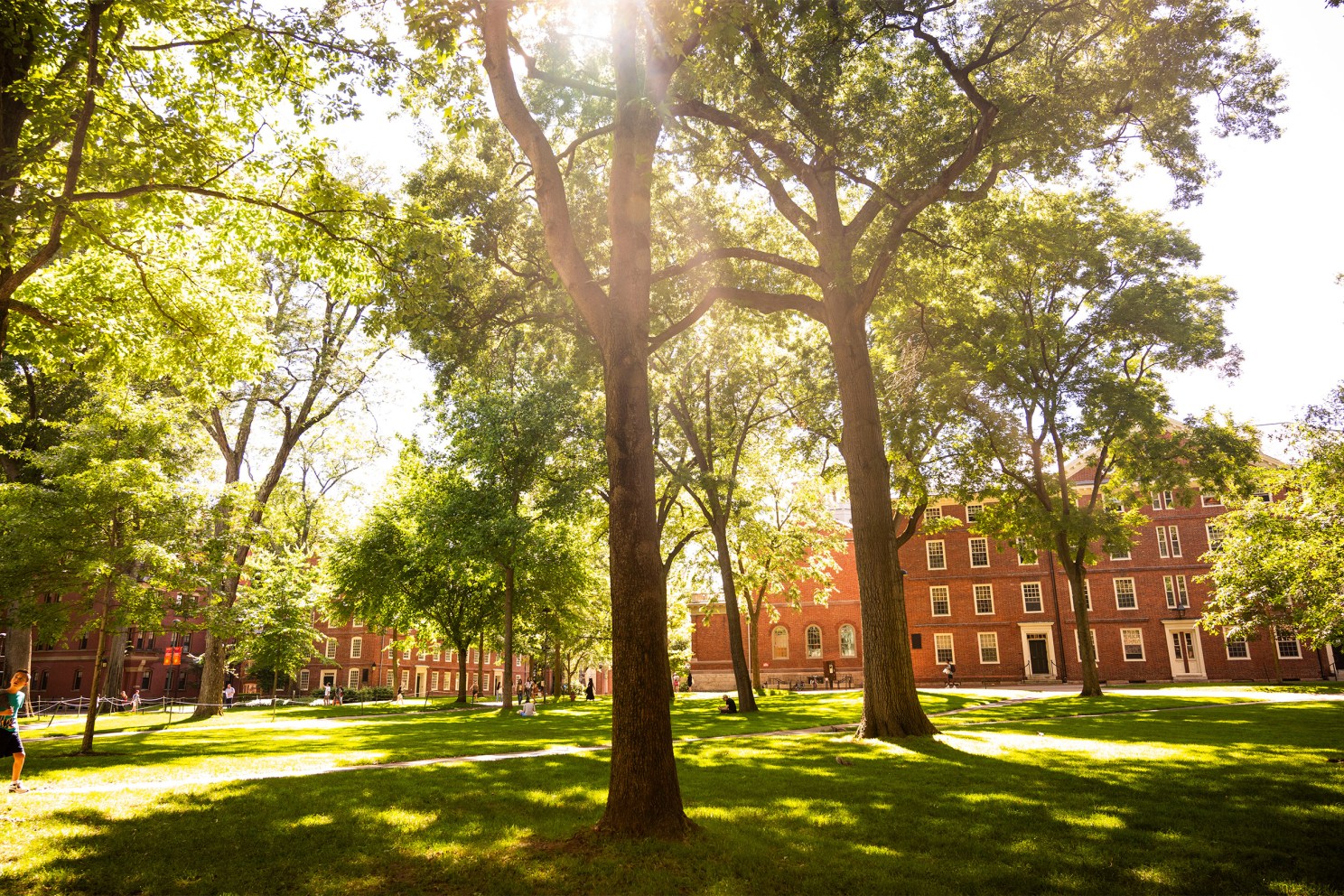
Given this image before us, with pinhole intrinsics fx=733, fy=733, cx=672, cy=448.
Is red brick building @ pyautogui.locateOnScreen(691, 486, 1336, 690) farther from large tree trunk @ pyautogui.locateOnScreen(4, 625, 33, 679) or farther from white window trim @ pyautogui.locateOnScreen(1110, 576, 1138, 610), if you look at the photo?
large tree trunk @ pyautogui.locateOnScreen(4, 625, 33, 679)

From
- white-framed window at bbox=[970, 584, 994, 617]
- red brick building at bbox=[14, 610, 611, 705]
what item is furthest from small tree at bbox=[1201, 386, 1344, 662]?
red brick building at bbox=[14, 610, 611, 705]

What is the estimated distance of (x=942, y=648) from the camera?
49.4m

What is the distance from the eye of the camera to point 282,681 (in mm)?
64000

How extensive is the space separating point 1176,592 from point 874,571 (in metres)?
42.1

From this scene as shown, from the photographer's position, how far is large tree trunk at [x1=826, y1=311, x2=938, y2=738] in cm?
1371

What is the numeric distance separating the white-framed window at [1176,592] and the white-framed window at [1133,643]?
98.3 inches

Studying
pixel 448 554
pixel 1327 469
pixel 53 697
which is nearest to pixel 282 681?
pixel 53 697

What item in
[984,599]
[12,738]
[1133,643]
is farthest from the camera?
[984,599]

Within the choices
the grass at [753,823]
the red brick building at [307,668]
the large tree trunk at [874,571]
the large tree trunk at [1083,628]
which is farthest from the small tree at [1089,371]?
the red brick building at [307,668]

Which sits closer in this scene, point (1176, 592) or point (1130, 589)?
point (1176, 592)

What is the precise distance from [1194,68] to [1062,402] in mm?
14788

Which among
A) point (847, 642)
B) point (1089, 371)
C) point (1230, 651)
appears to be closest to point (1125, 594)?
point (1230, 651)

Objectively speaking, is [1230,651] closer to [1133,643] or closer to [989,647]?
[1133,643]

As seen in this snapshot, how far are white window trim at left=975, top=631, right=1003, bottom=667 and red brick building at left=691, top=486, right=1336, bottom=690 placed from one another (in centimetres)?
6
